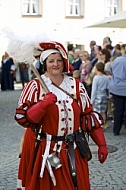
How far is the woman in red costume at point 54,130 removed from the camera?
154 inches

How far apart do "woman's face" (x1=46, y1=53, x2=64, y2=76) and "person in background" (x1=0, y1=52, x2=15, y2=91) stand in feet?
53.3

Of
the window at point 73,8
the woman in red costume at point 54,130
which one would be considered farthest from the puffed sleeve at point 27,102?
the window at point 73,8

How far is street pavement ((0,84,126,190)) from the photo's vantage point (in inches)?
230

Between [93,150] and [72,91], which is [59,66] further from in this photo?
[93,150]

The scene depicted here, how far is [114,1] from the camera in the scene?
103 ft

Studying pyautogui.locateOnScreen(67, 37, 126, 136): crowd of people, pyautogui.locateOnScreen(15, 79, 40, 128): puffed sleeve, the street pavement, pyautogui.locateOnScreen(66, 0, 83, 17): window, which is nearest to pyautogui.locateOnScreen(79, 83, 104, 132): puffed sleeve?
pyautogui.locateOnScreen(15, 79, 40, 128): puffed sleeve

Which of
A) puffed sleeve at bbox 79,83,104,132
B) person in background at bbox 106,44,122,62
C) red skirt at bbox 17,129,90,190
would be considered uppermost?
person in background at bbox 106,44,122,62

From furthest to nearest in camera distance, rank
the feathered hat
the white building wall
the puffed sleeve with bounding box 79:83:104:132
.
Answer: the white building wall → the puffed sleeve with bounding box 79:83:104:132 → the feathered hat

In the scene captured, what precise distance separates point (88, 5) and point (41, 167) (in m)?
26.9

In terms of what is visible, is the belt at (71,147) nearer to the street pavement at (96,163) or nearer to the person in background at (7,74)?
the street pavement at (96,163)

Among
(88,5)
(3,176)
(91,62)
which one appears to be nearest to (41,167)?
(3,176)

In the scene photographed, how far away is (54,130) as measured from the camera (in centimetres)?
395

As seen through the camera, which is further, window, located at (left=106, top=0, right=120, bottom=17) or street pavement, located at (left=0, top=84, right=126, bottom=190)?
window, located at (left=106, top=0, right=120, bottom=17)

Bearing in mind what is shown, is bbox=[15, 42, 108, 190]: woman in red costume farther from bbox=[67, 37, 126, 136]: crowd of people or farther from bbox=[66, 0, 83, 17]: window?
bbox=[66, 0, 83, 17]: window
